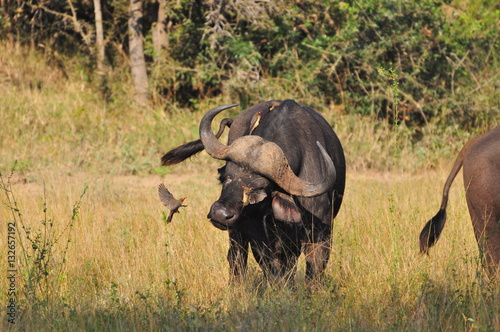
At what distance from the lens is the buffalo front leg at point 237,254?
539 cm

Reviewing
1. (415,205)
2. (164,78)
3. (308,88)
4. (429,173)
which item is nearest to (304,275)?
(415,205)

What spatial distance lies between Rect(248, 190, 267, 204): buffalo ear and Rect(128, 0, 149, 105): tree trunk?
8489 mm

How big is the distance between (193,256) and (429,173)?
563 centimetres

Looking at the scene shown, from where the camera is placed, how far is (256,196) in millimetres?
4648

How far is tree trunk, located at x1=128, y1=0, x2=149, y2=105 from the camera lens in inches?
500

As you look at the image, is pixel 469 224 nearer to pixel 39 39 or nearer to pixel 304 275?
pixel 304 275

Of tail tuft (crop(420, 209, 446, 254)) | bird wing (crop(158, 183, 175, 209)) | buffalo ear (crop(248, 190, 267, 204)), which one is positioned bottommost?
tail tuft (crop(420, 209, 446, 254))

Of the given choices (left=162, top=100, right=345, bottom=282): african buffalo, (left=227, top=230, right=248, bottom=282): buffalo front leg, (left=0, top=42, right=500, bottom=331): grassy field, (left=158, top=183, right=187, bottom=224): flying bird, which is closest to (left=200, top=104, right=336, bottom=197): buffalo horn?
(left=162, top=100, right=345, bottom=282): african buffalo

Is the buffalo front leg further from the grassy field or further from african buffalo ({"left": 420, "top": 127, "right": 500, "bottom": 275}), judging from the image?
african buffalo ({"left": 420, "top": 127, "right": 500, "bottom": 275})

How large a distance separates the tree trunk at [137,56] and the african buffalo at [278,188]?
7.13m

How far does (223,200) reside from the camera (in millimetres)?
4570

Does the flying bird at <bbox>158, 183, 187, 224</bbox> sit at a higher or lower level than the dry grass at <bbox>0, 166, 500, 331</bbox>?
higher

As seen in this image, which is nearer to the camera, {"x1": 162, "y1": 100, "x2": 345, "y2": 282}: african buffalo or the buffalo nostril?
the buffalo nostril

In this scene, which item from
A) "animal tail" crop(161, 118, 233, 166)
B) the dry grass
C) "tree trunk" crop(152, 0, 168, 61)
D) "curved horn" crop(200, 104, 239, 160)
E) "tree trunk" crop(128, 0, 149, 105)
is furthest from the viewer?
"tree trunk" crop(152, 0, 168, 61)
